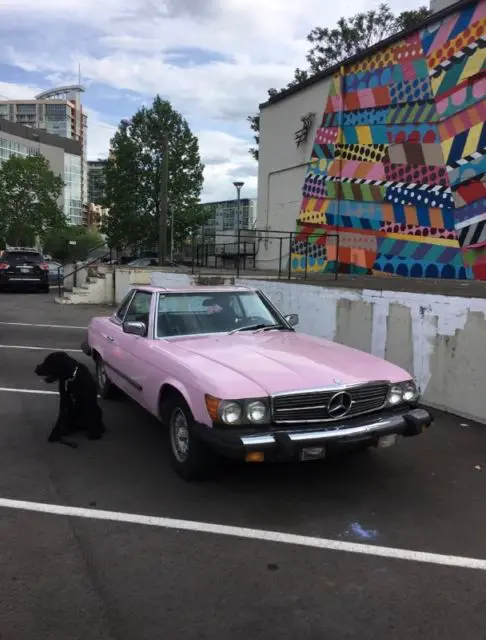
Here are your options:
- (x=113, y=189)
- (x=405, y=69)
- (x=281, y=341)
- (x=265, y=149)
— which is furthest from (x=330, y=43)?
(x=281, y=341)

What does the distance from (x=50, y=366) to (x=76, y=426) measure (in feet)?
2.34

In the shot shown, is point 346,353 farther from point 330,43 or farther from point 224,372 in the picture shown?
point 330,43

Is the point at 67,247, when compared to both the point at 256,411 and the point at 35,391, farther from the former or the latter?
the point at 256,411

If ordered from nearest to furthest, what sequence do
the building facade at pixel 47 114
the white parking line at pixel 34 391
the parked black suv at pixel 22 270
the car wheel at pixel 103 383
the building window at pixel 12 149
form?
1. the car wheel at pixel 103 383
2. the white parking line at pixel 34 391
3. the parked black suv at pixel 22 270
4. the building window at pixel 12 149
5. the building facade at pixel 47 114

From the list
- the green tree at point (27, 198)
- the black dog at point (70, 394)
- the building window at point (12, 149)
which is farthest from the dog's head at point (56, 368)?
the building window at point (12, 149)

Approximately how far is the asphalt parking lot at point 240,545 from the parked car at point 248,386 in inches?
17.1

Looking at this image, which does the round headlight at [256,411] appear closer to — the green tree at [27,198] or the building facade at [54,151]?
the green tree at [27,198]

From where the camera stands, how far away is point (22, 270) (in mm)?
22406

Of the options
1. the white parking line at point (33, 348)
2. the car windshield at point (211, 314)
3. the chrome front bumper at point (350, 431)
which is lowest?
the white parking line at point (33, 348)

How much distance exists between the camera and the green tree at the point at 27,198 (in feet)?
126

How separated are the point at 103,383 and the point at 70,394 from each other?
5.46ft

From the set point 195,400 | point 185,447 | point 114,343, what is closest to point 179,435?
point 185,447

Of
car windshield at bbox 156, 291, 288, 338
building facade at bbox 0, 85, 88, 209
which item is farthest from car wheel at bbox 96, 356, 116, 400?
building facade at bbox 0, 85, 88, 209

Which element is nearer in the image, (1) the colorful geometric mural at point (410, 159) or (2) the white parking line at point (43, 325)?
(1) the colorful geometric mural at point (410, 159)
